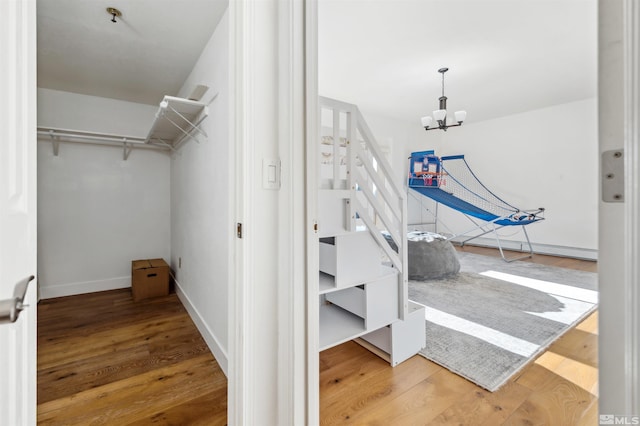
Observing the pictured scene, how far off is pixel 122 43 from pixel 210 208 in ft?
4.73

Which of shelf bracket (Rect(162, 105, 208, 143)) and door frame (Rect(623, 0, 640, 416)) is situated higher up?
shelf bracket (Rect(162, 105, 208, 143))

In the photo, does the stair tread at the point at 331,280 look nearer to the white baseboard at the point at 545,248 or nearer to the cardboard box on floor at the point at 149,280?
the cardboard box on floor at the point at 149,280

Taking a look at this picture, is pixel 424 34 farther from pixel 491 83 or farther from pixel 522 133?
pixel 522 133

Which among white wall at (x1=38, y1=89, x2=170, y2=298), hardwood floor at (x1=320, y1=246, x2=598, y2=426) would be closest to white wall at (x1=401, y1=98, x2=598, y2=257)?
hardwood floor at (x1=320, y1=246, x2=598, y2=426)

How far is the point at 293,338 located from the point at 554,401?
1459 millimetres

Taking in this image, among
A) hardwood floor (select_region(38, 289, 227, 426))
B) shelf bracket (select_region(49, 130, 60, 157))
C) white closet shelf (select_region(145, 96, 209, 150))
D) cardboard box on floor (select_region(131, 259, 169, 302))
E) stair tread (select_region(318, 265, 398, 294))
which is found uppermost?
white closet shelf (select_region(145, 96, 209, 150))

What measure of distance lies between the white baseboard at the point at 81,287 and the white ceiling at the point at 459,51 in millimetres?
3459

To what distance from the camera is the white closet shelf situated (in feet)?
6.72

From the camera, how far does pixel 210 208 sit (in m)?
1.98

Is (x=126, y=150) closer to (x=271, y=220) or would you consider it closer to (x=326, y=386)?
(x=271, y=220)

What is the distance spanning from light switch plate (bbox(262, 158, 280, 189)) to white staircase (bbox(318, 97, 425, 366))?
52 centimetres

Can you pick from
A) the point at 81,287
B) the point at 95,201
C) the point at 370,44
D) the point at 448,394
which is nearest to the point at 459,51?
the point at 370,44
